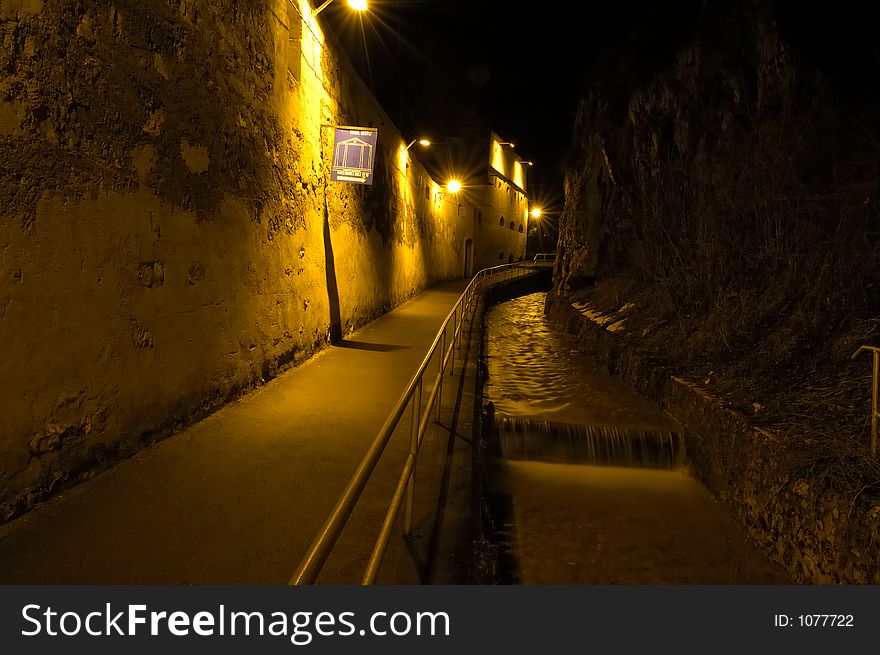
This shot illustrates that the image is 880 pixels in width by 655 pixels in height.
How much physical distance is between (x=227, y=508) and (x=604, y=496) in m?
4.38

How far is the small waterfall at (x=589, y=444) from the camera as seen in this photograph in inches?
291

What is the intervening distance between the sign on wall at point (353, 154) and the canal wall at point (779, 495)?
5396 millimetres

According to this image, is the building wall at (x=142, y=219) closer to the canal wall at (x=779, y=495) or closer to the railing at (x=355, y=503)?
the railing at (x=355, y=503)

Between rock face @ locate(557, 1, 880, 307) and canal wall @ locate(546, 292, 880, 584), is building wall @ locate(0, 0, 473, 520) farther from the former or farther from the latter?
rock face @ locate(557, 1, 880, 307)

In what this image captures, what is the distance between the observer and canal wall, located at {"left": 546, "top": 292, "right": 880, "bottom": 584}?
13.5 feet

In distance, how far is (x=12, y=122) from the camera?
10.1ft

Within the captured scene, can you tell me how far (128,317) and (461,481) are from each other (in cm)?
266

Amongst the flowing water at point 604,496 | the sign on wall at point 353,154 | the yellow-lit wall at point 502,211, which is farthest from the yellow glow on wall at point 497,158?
the sign on wall at point 353,154

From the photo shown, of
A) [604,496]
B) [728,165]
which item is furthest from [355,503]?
[728,165]

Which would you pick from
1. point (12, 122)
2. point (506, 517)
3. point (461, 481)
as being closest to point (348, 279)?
point (506, 517)

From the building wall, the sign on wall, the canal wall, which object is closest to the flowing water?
the canal wall

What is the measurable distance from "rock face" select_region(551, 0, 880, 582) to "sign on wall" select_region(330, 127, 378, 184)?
5440mm

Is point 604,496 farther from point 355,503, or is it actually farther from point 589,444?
point 355,503

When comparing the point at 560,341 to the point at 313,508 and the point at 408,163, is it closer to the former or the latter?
the point at 408,163
